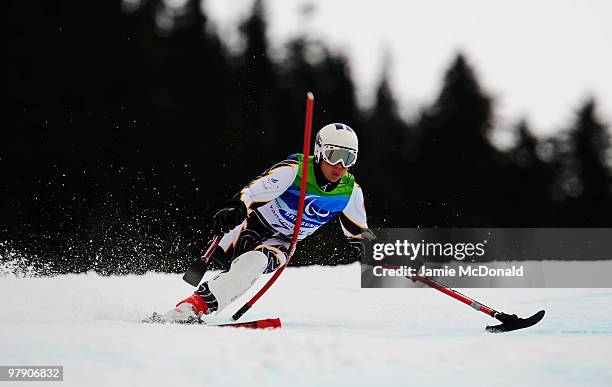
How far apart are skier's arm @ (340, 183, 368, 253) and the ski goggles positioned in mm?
512

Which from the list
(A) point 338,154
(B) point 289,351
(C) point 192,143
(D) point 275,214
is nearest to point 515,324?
(A) point 338,154

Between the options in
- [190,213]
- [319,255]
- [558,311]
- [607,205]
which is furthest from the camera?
[607,205]

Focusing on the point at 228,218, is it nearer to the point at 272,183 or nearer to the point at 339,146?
the point at 272,183

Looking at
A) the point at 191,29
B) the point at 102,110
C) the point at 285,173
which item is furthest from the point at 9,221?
the point at 191,29

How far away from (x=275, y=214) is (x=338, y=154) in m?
0.70

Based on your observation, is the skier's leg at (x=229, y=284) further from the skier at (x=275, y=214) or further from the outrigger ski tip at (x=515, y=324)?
the outrigger ski tip at (x=515, y=324)

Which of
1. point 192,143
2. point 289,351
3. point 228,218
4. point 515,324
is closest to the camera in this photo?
point 289,351

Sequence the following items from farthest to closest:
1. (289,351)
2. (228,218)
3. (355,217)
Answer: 1. (355,217)
2. (228,218)
3. (289,351)

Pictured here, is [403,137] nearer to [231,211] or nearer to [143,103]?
[143,103]

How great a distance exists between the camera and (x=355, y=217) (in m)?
5.94

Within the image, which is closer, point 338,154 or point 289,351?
point 289,351

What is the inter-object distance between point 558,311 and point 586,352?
7.84 feet

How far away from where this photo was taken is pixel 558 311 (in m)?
6.12

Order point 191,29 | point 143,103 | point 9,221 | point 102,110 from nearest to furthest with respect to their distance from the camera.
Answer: point 9,221, point 102,110, point 143,103, point 191,29
